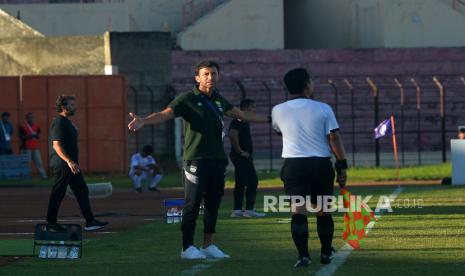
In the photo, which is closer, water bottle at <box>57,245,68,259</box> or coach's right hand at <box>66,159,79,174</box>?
water bottle at <box>57,245,68,259</box>

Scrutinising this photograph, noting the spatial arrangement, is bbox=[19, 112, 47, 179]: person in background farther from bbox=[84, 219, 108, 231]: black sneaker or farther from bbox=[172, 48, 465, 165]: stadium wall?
bbox=[84, 219, 108, 231]: black sneaker

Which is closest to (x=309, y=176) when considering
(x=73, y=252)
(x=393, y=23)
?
(x=73, y=252)

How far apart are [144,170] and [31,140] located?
6.01m

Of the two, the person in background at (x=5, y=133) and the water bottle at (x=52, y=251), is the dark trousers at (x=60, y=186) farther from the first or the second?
the person in background at (x=5, y=133)

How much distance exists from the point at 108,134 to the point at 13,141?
8.54 feet

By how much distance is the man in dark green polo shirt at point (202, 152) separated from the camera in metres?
12.7

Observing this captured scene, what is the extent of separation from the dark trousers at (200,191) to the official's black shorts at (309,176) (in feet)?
3.82

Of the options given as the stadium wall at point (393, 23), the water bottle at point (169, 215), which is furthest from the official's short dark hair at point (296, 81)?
the stadium wall at point (393, 23)

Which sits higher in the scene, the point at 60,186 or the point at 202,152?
the point at 202,152

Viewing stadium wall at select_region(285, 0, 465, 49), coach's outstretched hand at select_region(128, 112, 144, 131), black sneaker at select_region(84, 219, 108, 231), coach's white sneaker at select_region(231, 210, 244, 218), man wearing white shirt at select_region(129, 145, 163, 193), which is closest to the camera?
coach's outstretched hand at select_region(128, 112, 144, 131)

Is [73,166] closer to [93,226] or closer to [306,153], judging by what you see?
[93,226]

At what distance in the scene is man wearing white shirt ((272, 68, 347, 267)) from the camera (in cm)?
1180

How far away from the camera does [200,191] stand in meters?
12.7

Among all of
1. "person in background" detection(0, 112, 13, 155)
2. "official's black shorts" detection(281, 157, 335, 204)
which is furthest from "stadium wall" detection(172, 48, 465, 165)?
"official's black shorts" detection(281, 157, 335, 204)
